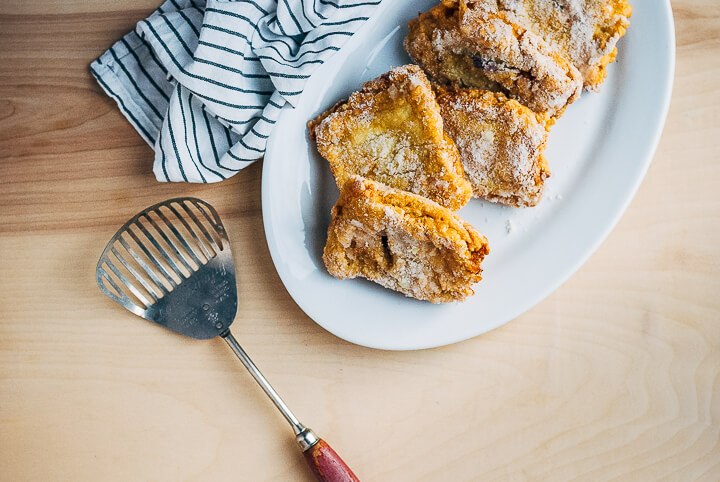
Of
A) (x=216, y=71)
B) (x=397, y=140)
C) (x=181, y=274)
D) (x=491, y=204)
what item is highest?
(x=216, y=71)

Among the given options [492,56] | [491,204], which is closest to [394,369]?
[491,204]

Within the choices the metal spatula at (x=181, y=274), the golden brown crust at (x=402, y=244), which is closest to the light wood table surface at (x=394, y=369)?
the metal spatula at (x=181, y=274)

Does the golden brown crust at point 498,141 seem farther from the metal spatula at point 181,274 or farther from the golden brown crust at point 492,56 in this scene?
the metal spatula at point 181,274

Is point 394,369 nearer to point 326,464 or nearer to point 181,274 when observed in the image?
point 326,464

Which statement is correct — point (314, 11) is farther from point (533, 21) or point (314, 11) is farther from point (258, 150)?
point (533, 21)

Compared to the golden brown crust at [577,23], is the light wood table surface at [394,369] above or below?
Answer: below
